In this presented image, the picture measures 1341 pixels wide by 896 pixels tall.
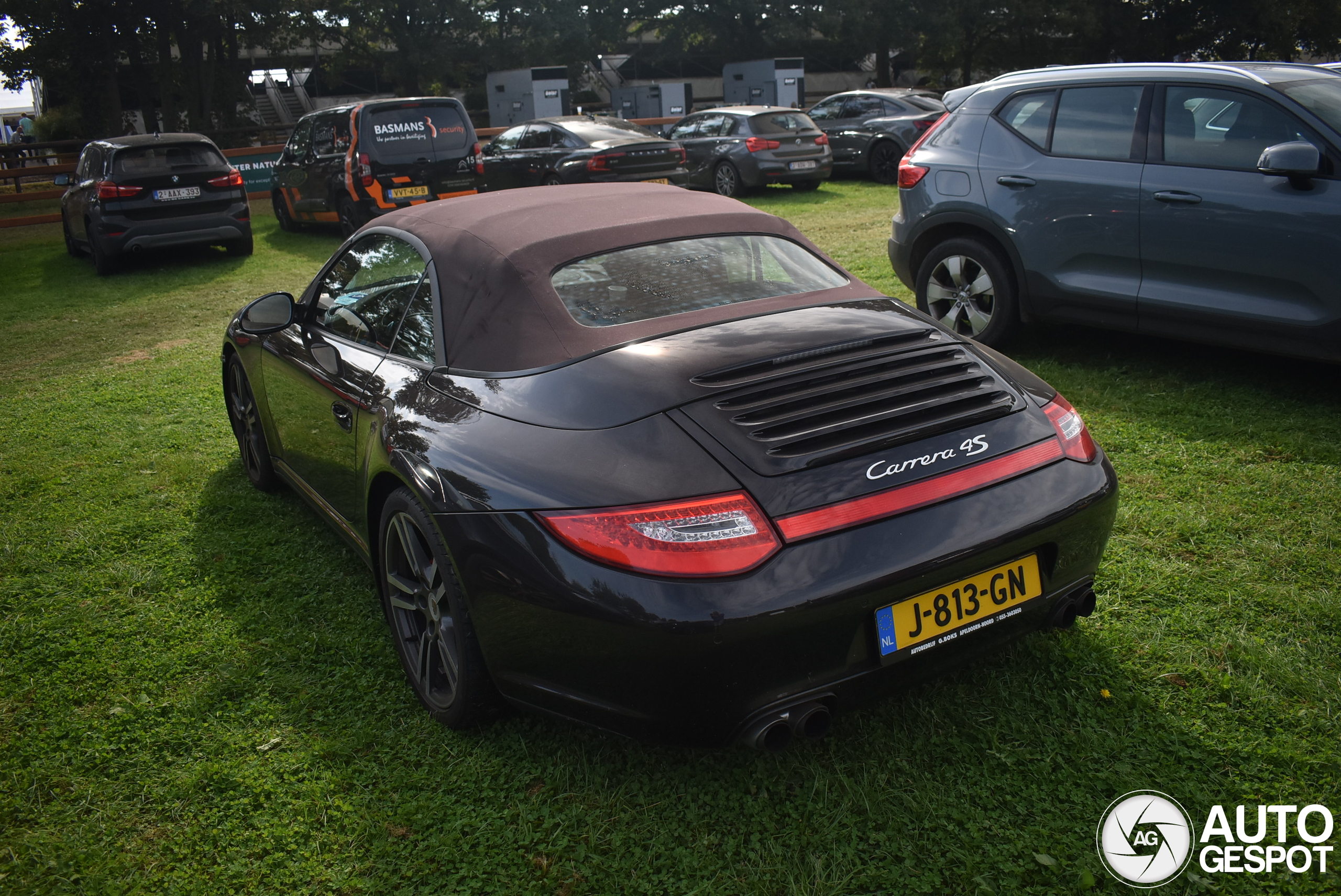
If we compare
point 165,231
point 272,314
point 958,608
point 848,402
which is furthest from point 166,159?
point 958,608

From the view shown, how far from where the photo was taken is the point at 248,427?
482 cm

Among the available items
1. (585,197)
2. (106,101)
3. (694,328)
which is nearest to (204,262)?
(585,197)

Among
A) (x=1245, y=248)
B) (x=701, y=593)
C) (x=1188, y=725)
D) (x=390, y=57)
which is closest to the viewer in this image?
(x=701, y=593)

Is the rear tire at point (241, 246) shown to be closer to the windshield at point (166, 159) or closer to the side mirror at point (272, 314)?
the windshield at point (166, 159)

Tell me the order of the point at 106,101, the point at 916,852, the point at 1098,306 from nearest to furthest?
the point at 916,852 < the point at 1098,306 < the point at 106,101

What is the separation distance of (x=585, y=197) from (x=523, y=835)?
215 cm

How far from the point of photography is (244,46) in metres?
37.5

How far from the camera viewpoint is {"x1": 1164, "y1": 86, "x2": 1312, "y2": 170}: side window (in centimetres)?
487

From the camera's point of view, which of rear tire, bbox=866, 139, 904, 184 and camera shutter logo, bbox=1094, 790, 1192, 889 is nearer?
camera shutter logo, bbox=1094, 790, 1192, 889

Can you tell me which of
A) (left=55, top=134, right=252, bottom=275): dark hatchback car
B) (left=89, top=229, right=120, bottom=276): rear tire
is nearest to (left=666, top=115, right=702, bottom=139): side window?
(left=55, top=134, right=252, bottom=275): dark hatchback car

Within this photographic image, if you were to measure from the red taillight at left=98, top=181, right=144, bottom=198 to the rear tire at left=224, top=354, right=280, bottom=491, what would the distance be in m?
8.57

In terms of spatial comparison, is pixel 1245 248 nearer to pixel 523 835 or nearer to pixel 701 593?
pixel 701 593

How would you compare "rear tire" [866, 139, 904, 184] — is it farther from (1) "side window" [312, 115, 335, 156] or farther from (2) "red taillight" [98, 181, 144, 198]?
(2) "red taillight" [98, 181, 144, 198]

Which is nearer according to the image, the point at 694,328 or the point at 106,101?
the point at 694,328
